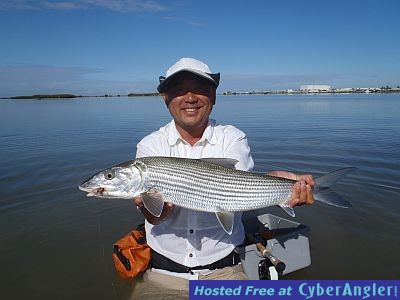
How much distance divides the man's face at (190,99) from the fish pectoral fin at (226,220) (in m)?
1.20

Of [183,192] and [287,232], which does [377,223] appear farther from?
[183,192]


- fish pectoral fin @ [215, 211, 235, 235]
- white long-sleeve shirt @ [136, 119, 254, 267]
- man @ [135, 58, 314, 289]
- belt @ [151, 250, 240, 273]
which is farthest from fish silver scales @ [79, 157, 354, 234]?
belt @ [151, 250, 240, 273]

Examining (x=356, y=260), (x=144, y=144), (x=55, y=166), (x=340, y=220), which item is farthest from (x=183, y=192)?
(x=55, y=166)

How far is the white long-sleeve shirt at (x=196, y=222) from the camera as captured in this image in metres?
4.32

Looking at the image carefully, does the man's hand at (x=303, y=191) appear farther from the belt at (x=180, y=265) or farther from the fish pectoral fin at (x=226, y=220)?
the belt at (x=180, y=265)

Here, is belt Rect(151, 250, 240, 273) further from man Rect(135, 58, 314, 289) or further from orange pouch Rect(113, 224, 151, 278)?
orange pouch Rect(113, 224, 151, 278)

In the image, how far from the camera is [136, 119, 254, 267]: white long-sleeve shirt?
14.2 feet

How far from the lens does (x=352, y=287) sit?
335 centimetres

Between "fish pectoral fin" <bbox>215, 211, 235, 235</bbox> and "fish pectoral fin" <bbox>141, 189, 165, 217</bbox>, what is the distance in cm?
68

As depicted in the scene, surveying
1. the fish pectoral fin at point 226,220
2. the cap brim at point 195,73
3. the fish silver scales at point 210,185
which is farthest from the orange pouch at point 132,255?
the cap brim at point 195,73

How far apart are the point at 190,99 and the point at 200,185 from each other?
1.13 m

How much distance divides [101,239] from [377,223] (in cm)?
625

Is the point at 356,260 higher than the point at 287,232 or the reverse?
the reverse

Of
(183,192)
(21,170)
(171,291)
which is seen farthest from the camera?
(21,170)
